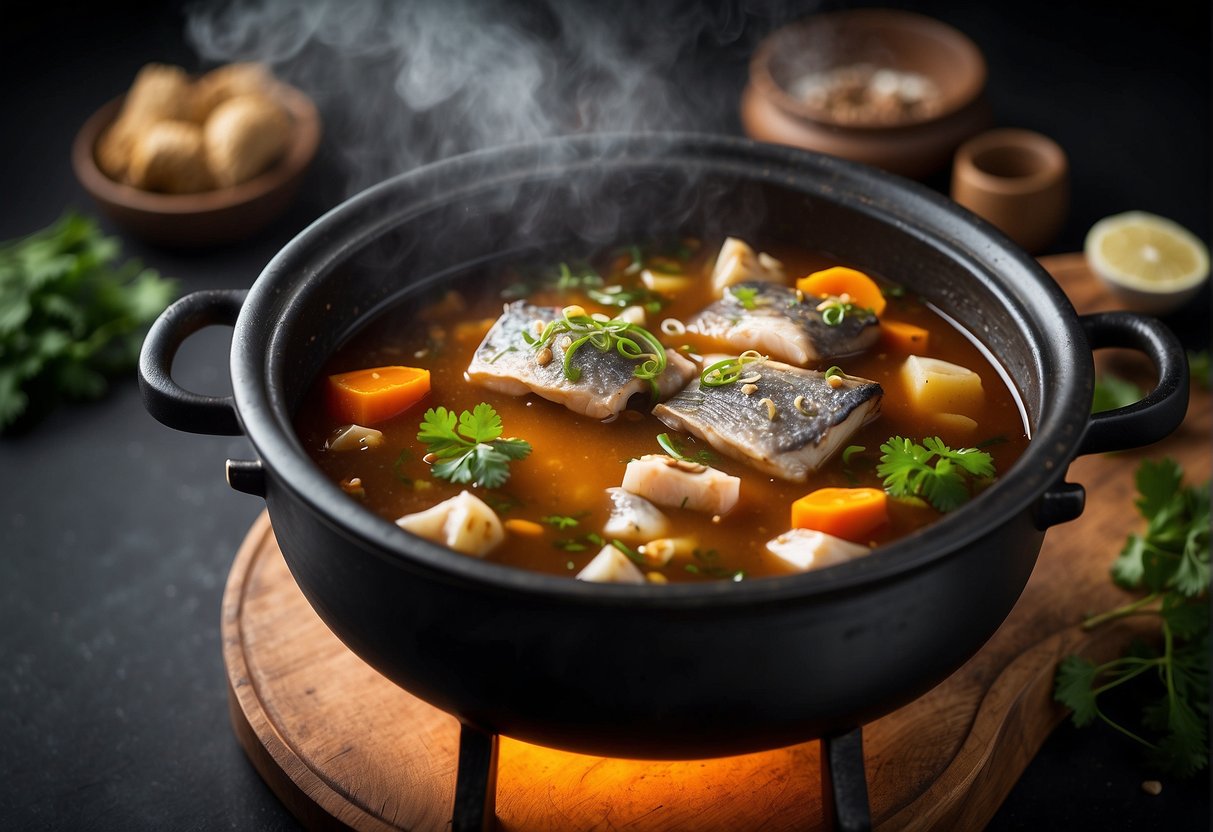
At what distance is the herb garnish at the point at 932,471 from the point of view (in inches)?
104

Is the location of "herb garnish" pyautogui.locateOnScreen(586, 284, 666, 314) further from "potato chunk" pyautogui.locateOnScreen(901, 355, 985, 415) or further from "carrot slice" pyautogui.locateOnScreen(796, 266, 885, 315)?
"potato chunk" pyautogui.locateOnScreen(901, 355, 985, 415)

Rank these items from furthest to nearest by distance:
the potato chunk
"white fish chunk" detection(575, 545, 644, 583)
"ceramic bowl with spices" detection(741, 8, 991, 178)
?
"ceramic bowl with spices" detection(741, 8, 991, 178) < the potato chunk < "white fish chunk" detection(575, 545, 644, 583)

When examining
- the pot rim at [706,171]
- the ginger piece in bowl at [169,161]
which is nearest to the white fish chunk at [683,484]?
the pot rim at [706,171]

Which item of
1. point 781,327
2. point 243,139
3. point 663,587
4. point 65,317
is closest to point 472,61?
point 243,139

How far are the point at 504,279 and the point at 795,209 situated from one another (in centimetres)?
83

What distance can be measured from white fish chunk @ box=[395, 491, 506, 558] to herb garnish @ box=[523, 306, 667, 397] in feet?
1.60

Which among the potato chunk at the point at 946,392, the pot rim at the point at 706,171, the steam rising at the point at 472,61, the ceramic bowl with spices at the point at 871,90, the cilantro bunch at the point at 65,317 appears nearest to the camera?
the pot rim at the point at 706,171

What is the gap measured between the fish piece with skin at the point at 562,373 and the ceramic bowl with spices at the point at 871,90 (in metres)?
2.17

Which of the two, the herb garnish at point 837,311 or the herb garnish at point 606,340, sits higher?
the herb garnish at point 606,340

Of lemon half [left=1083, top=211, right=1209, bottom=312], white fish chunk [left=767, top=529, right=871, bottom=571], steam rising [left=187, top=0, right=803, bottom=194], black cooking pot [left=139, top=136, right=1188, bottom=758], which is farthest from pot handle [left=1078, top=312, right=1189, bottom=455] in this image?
steam rising [left=187, top=0, right=803, bottom=194]

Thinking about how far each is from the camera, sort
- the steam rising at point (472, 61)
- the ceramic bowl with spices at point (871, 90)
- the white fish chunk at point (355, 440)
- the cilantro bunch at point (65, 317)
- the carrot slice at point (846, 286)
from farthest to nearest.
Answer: the steam rising at point (472, 61), the ceramic bowl with spices at point (871, 90), the cilantro bunch at point (65, 317), the carrot slice at point (846, 286), the white fish chunk at point (355, 440)

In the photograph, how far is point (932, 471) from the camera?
8.70 ft

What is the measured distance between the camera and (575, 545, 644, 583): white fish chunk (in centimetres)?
239

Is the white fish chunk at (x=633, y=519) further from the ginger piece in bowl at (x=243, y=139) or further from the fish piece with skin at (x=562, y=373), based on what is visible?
the ginger piece in bowl at (x=243, y=139)
